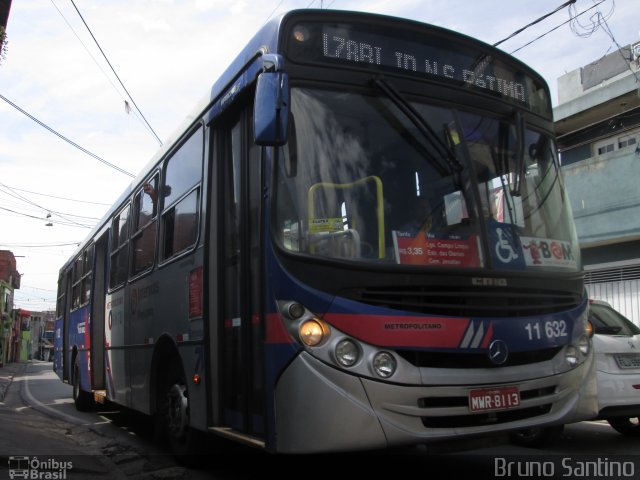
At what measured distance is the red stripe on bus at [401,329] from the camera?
11.8 ft

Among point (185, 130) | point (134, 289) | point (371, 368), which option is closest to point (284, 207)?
point (371, 368)

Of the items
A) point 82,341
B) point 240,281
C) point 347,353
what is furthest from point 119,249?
point 347,353

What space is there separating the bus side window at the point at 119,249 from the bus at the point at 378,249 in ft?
9.87

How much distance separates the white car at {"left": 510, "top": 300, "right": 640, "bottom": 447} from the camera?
6.22 meters

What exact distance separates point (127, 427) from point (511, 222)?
7.02m

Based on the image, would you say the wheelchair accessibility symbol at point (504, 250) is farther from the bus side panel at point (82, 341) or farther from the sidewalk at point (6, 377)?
the sidewalk at point (6, 377)

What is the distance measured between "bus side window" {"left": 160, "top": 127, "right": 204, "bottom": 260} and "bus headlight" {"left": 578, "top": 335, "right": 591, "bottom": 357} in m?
3.17

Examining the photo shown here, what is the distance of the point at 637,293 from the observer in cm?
1427

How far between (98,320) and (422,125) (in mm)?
7590

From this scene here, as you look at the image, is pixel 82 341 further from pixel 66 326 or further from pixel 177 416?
pixel 177 416

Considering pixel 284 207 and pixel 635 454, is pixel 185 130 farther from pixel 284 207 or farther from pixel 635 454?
pixel 635 454

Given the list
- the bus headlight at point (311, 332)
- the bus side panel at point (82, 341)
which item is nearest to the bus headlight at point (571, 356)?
the bus headlight at point (311, 332)

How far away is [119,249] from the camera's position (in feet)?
27.2

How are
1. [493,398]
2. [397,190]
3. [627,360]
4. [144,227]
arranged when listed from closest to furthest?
[493,398], [397,190], [627,360], [144,227]
